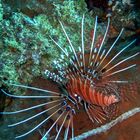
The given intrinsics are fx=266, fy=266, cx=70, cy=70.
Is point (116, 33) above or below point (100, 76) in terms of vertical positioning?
above

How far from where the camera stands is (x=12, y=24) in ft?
9.18

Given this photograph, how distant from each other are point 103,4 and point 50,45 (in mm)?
1058

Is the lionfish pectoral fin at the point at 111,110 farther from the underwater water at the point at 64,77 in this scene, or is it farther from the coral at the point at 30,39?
the coral at the point at 30,39

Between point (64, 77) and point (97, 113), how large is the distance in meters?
0.49

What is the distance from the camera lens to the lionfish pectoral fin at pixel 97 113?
2611mm

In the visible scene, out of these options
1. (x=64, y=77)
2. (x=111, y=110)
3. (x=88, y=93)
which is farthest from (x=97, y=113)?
(x=64, y=77)

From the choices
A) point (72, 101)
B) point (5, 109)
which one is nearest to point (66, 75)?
point (72, 101)

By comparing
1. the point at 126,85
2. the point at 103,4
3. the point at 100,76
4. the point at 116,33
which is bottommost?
Result: the point at 126,85

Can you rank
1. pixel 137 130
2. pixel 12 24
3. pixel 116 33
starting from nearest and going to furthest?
pixel 137 130
pixel 12 24
pixel 116 33

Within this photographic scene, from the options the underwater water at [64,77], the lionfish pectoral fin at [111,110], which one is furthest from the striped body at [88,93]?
the lionfish pectoral fin at [111,110]

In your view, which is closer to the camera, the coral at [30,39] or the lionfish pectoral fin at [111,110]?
the lionfish pectoral fin at [111,110]

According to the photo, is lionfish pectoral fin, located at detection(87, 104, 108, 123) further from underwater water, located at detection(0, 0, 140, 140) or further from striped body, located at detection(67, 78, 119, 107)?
striped body, located at detection(67, 78, 119, 107)

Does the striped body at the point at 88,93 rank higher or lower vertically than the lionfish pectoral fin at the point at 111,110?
higher

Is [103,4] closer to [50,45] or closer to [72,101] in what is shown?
[50,45]
